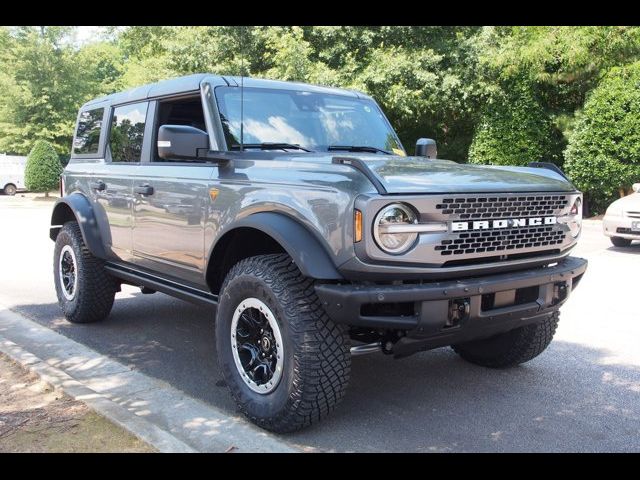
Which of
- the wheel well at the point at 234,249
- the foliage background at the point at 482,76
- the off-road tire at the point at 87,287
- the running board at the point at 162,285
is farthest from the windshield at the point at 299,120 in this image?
the foliage background at the point at 482,76

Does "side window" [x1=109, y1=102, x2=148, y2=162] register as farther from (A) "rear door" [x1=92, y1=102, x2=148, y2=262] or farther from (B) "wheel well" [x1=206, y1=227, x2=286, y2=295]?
(B) "wheel well" [x1=206, y1=227, x2=286, y2=295]

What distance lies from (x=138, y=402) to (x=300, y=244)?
4.88 feet

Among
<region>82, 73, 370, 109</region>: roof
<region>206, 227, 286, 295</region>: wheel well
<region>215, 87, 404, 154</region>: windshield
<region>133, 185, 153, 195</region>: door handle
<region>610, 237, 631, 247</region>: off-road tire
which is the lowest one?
<region>610, 237, 631, 247</region>: off-road tire

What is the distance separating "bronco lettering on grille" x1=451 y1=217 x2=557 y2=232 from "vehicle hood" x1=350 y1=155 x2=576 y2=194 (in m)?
0.16

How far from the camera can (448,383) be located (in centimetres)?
440

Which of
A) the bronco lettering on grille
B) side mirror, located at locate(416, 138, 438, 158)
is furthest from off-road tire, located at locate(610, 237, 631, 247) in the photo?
the bronco lettering on grille

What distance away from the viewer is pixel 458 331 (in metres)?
3.33

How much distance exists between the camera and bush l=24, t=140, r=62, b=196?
25.9 meters

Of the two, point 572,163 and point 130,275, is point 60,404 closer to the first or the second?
point 130,275

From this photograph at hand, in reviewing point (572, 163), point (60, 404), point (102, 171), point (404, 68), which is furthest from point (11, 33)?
point (60, 404)

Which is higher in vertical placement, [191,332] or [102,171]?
[102,171]

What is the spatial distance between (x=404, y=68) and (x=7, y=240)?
11.2m

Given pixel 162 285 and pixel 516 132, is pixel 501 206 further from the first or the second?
pixel 516 132

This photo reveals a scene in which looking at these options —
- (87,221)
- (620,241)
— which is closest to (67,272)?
(87,221)
